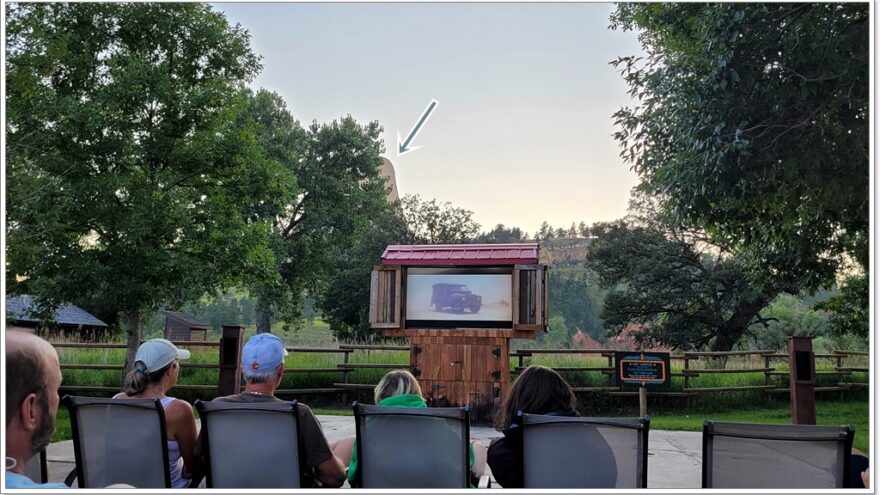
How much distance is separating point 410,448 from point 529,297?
5464mm

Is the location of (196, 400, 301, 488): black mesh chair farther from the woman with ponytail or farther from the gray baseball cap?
the gray baseball cap

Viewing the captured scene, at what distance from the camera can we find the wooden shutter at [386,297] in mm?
7766

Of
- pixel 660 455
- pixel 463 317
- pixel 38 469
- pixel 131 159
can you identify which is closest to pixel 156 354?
pixel 38 469

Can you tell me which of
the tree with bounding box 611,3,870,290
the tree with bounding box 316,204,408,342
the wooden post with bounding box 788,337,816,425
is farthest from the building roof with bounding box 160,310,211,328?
the wooden post with bounding box 788,337,816,425

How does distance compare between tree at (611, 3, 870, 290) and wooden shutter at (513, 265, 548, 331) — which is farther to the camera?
wooden shutter at (513, 265, 548, 331)

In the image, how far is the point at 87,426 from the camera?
7.38 ft

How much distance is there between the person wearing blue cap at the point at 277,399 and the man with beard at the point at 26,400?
83 cm

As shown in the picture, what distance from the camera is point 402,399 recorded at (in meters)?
2.37

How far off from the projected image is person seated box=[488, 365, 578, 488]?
5.24 m

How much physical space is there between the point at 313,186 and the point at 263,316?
12.8 feet

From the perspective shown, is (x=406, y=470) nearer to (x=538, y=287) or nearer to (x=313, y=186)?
(x=538, y=287)

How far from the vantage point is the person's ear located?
4.47 feet

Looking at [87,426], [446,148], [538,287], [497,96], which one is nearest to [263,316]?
[446,148]

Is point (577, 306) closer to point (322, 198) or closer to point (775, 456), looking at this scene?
point (322, 198)
